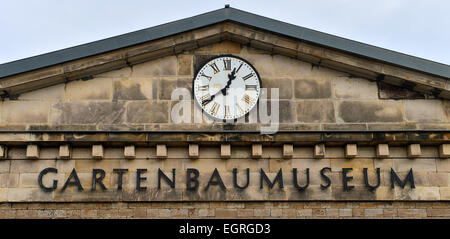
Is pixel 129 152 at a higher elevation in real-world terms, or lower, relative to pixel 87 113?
lower

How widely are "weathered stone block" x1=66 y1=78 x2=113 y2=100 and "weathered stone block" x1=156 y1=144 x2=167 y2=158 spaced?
66.8 inches

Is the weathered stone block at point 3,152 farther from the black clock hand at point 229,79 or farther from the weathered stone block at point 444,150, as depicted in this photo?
the weathered stone block at point 444,150

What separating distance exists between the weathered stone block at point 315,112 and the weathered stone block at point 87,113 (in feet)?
12.9

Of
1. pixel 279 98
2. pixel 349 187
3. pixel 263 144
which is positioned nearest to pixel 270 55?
pixel 279 98

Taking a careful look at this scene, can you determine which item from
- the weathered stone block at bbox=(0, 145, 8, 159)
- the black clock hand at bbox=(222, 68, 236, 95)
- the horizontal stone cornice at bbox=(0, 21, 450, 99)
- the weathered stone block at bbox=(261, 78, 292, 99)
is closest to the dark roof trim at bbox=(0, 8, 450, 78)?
the horizontal stone cornice at bbox=(0, 21, 450, 99)

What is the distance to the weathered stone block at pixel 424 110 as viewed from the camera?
16.5m

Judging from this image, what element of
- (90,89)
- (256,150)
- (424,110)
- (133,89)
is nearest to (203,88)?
(133,89)

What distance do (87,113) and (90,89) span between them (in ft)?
1.94

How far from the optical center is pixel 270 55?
55.9 ft

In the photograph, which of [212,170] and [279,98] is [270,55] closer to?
[279,98]

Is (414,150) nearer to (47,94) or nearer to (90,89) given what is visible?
(90,89)

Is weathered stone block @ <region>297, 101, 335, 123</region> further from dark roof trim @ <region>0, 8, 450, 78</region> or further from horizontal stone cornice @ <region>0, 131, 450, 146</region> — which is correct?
dark roof trim @ <region>0, 8, 450, 78</region>

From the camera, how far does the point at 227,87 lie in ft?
54.4

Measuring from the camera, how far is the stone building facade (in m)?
15.7
